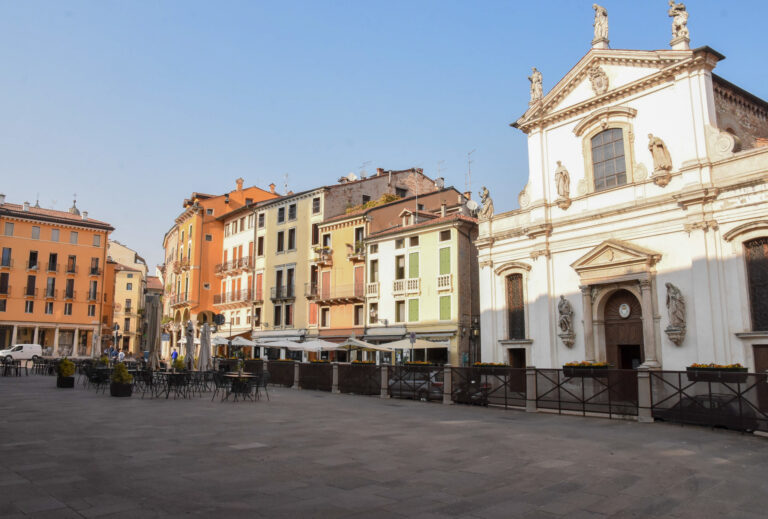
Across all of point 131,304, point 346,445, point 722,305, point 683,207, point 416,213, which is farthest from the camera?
point 131,304

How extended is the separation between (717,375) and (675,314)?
6.50 meters

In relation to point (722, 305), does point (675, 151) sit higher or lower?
higher

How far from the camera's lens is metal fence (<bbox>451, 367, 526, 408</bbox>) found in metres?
18.4

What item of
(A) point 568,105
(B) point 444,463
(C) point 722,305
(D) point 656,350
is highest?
(A) point 568,105

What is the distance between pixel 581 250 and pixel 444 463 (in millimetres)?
17213

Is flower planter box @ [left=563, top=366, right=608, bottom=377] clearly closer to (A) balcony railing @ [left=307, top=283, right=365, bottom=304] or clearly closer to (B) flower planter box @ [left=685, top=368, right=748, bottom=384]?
(B) flower planter box @ [left=685, top=368, right=748, bottom=384]

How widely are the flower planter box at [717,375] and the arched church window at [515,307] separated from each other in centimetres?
1131

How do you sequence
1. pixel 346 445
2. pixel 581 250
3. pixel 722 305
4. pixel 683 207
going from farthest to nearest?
pixel 581 250
pixel 683 207
pixel 722 305
pixel 346 445

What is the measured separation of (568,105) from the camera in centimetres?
2552

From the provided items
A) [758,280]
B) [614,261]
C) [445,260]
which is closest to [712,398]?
[758,280]

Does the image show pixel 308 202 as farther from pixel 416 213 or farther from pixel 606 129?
pixel 606 129

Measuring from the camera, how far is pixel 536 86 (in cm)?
2703

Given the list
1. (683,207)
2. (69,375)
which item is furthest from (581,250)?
(69,375)

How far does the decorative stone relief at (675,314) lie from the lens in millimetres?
19906
